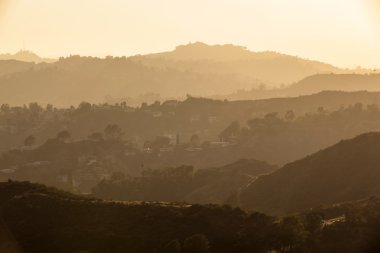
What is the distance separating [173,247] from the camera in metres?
57.0

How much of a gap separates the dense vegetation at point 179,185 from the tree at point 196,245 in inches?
3074

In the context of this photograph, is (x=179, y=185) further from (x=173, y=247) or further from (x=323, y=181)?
(x=173, y=247)

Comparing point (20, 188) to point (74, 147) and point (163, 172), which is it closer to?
point (163, 172)

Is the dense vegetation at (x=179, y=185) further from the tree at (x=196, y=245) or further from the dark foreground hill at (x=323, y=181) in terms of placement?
the tree at (x=196, y=245)

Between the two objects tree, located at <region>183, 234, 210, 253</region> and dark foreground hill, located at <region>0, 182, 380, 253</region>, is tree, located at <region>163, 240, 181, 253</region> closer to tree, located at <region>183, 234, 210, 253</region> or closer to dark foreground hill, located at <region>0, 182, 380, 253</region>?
dark foreground hill, located at <region>0, 182, 380, 253</region>

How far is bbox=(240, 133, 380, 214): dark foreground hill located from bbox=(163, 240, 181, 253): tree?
5172 centimetres

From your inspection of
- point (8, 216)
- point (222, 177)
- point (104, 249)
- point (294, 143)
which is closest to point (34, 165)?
point (222, 177)

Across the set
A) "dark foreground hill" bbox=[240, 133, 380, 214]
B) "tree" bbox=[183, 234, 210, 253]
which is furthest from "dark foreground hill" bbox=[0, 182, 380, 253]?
"dark foreground hill" bbox=[240, 133, 380, 214]

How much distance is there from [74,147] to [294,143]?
66.1 meters

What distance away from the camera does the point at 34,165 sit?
7126 inches

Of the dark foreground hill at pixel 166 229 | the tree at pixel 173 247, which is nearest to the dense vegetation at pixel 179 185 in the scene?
the dark foreground hill at pixel 166 229

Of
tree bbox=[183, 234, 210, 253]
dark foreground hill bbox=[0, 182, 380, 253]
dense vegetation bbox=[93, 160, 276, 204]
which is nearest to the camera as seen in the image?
tree bbox=[183, 234, 210, 253]

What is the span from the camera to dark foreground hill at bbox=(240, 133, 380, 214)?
110688 mm

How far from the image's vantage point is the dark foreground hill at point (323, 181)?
11069 cm
